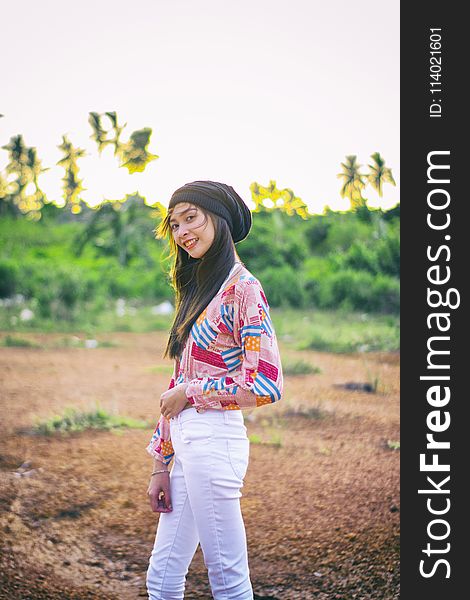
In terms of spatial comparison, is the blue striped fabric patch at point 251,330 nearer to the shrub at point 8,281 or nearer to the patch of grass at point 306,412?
the patch of grass at point 306,412

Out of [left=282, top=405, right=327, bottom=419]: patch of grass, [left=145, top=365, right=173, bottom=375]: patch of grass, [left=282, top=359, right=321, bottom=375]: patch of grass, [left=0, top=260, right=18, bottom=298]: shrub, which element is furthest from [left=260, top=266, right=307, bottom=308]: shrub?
[left=282, top=405, right=327, bottom=419]: patch of grass

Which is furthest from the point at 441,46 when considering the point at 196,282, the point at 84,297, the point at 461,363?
the point at 84,297

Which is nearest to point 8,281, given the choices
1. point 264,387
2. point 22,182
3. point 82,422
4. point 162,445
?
point 22,182

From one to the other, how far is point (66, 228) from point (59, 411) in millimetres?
7205

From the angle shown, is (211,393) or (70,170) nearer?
(211,393)

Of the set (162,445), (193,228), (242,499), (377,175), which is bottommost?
(242,499)

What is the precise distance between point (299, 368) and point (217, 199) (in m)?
4.70

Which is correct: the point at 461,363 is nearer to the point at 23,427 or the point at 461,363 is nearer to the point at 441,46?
the point at 441,46

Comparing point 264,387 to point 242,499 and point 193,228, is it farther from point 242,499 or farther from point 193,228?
point 242,499

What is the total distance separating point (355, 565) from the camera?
8.61ft

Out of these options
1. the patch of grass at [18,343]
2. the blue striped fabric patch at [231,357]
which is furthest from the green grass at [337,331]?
the blue striped fabric patch at [231,357]

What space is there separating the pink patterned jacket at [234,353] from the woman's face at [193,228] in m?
0.08

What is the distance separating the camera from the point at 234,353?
4.91 ft

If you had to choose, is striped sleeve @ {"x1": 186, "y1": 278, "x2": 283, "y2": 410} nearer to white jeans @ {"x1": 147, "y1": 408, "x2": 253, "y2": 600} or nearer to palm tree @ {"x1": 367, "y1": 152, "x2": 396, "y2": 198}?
white jeans @ {"x1": 147, "y1": 408, "x2": 253, "y2": 600}
